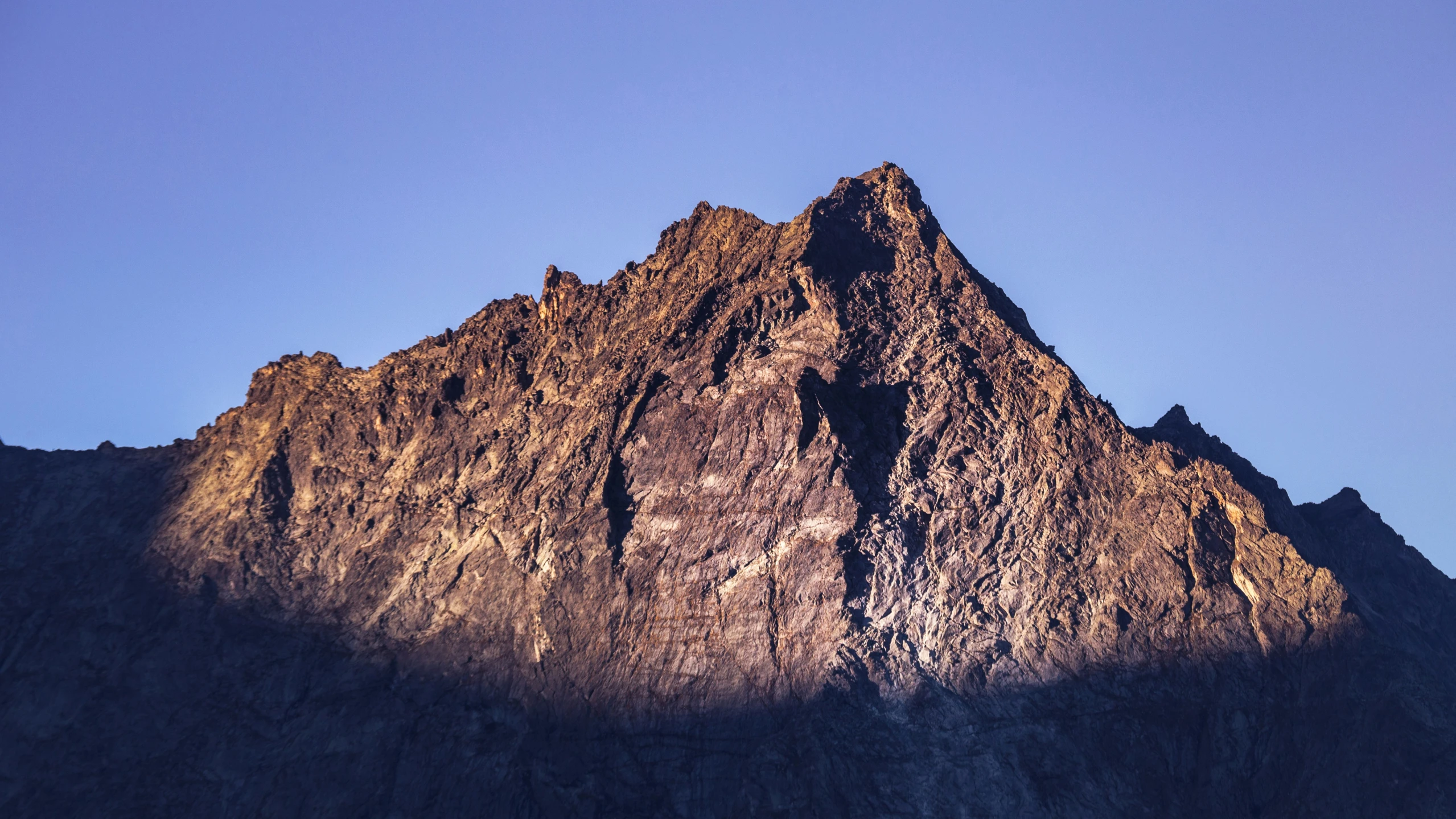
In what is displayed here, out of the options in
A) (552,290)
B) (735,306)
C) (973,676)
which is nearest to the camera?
(973,676)

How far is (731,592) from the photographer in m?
87.1

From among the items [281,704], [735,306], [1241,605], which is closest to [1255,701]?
[1241,605]

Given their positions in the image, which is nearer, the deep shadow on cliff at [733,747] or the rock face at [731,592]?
the deep shadow on cliff at [733,747]

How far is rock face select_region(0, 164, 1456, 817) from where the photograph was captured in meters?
82.4

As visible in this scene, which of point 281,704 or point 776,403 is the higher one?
point 776,403

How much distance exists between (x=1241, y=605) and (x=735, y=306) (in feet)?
117

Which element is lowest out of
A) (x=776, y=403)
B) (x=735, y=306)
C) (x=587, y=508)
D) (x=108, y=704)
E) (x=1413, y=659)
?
(x=108, y=704)

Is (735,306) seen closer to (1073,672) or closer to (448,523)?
(448,523)

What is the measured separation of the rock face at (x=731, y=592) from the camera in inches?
3243

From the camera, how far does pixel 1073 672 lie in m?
84.1

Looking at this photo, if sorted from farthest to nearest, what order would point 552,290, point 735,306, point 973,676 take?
1. point 552,290
2. point 735,306
3. point 973,676

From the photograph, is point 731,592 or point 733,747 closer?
point 733,747

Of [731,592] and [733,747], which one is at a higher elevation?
[731,592]

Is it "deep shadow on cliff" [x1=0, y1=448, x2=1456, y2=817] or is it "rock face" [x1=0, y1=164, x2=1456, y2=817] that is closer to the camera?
"deep shadow on cliff" [x1=0, y1=448, x2=1456, y2=817]
